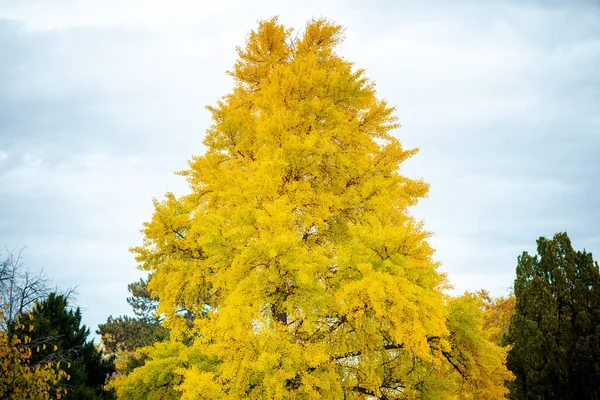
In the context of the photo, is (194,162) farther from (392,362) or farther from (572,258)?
(572,258)

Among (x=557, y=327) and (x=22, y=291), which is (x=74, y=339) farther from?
(x=557, y=327)

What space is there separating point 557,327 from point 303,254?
790 cm

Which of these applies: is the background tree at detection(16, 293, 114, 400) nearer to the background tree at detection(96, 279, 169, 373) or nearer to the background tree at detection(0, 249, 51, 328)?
the background tree at detection(0, 249, 51, 328)

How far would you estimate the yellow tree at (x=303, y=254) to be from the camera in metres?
7.82

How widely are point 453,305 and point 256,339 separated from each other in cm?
391

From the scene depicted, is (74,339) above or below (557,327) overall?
above

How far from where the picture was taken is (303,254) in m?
8.17

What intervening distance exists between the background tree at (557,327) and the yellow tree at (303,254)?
3056 mm

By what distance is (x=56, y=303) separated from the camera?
627 inches

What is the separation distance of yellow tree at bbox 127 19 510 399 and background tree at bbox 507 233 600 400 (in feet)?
10.0

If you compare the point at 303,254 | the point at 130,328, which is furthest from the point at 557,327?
the point at 130,328

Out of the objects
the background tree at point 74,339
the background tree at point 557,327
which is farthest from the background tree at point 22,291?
the background tree at point 557,327

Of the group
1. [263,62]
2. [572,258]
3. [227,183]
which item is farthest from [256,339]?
[572,258]

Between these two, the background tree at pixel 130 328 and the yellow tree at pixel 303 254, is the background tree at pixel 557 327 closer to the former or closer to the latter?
the yellow tree at pixel 303 254
